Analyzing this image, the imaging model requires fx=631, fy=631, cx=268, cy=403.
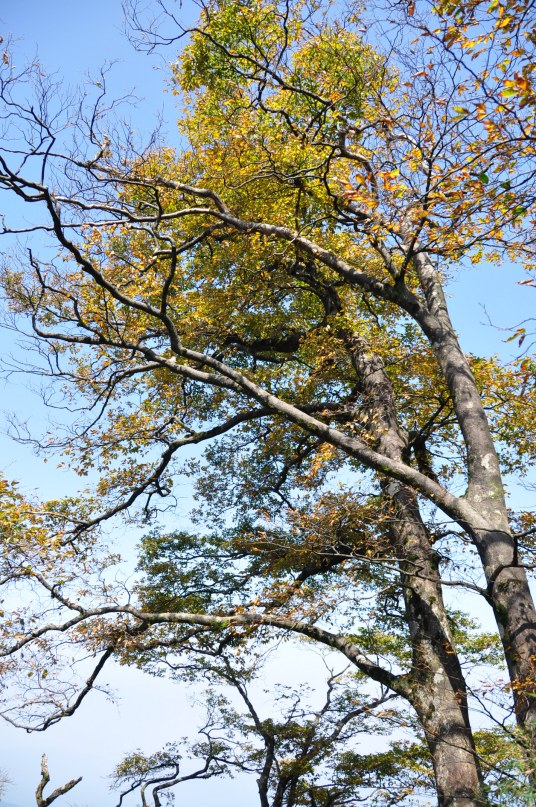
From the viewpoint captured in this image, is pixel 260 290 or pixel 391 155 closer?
pixel 391 155

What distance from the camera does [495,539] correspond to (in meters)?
6.77

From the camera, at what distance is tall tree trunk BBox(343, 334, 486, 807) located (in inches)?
278

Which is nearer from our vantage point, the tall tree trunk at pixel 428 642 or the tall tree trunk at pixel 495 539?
the tall tree trunk at pixel 495 539

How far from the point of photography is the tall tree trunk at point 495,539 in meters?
6.06

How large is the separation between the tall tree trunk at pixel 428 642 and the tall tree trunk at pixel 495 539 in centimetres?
68

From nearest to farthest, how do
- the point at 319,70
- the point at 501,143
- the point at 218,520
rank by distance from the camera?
1. the point at 501,143
2. the point at 319,70
3. the point at 218,520

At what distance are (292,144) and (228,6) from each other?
3200 mm

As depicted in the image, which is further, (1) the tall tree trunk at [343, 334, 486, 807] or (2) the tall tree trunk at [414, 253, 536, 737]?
(1) the tall tree trunk at [343, 334, 486, 807]

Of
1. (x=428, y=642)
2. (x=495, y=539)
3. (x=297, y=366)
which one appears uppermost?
(x=297, y=366)

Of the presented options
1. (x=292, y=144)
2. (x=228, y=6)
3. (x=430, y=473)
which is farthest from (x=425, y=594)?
(x=228, y=6)

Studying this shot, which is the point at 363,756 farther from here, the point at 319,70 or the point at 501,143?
the point at 319,70

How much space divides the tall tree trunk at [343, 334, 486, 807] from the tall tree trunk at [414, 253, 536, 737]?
0.68 metres

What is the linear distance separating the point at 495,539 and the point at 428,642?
2128 millimetres

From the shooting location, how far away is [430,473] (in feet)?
38.2
